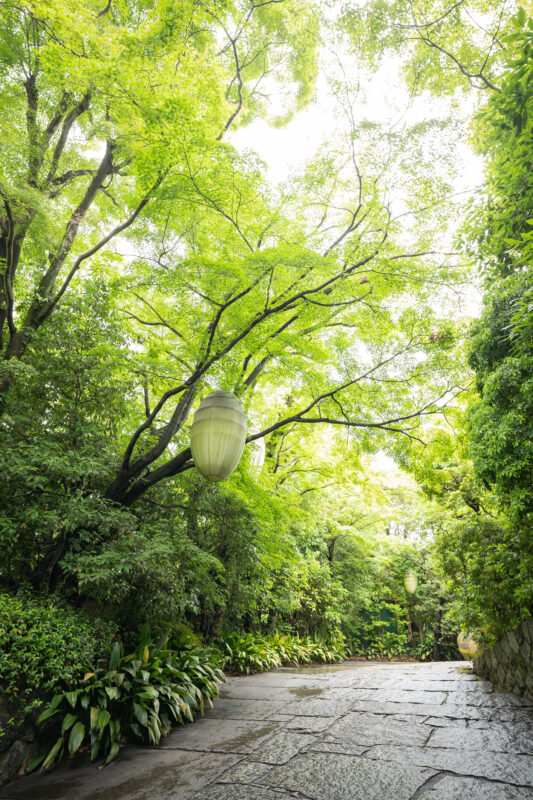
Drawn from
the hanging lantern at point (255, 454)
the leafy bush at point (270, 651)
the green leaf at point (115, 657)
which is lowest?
the leafy bush at point (270, 651)

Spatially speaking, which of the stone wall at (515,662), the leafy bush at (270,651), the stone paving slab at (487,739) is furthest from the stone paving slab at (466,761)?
the leafy bush at (270,651)

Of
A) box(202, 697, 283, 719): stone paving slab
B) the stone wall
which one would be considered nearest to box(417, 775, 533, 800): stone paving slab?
the stone wall

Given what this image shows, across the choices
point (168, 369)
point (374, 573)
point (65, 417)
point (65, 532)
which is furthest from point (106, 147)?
point (374, 573)

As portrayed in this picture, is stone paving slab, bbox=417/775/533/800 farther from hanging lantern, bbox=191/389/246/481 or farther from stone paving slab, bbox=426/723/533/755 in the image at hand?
hanging lantern, bbox=191/389/246/481

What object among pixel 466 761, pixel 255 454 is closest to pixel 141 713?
pixel 466 761

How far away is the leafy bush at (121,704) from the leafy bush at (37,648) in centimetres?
22

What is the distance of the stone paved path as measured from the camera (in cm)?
255

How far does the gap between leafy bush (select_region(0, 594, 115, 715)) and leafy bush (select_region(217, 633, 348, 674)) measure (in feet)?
13.0

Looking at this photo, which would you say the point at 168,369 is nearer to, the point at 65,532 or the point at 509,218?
the point at 65,532

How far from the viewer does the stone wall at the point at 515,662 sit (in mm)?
4215

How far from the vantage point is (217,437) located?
13.6ft

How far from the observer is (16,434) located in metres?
4.73

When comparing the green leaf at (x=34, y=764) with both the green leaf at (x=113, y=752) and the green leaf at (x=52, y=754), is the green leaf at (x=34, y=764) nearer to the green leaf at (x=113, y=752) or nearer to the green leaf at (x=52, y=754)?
the green leaf at (x=52, y=754)

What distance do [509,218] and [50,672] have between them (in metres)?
5.80
